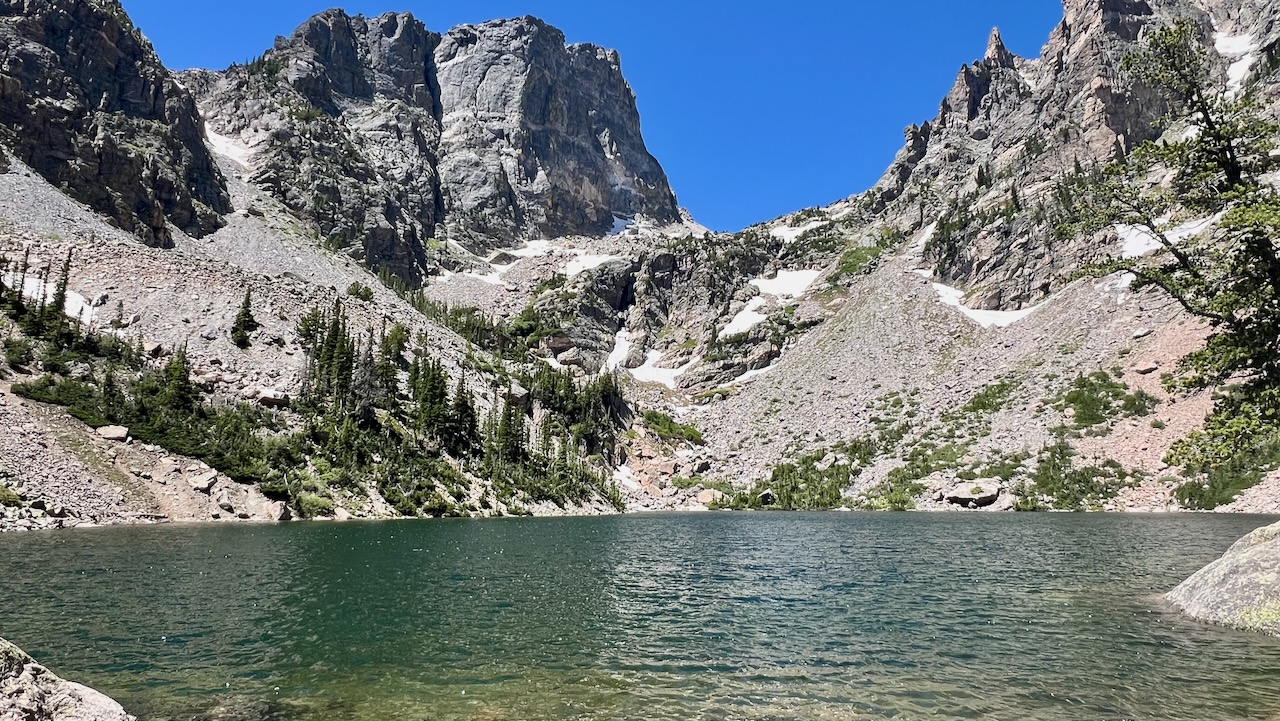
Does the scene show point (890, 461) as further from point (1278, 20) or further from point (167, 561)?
point (1278, 20)

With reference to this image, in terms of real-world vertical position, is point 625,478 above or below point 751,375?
below

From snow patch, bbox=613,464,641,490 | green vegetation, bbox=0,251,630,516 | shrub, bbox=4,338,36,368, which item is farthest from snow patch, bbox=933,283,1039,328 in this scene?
shrub, bbox=4,338,36,368

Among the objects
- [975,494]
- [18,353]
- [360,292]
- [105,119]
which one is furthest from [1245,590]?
[105,119]

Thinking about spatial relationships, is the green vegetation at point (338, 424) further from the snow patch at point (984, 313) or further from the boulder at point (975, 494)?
the snow patch at point (984, 313)

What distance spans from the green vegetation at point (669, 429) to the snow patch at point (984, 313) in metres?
66.0

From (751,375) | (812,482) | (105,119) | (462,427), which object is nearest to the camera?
(462,427)

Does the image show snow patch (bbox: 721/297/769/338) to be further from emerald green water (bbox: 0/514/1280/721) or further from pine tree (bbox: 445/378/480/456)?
emerald green water (bbox: 0/514/1280/721)

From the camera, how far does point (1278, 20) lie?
7643 inches

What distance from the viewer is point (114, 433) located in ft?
196

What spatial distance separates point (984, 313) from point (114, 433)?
15367 centimetres

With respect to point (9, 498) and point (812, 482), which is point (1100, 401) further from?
point (9, 498)

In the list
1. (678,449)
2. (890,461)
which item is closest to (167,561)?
(890,461)

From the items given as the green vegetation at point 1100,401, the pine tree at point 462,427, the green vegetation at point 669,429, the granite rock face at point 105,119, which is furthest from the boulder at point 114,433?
the green vegetation at point 1100,401

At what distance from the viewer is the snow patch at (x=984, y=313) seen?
144500 mm
